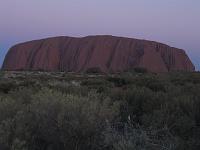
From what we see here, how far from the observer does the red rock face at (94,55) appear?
10121 cm

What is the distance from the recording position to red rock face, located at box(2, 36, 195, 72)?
332 feet

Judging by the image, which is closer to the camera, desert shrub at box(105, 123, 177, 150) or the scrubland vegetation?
the scrubland vegetation

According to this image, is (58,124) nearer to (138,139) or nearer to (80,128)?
(80,128)

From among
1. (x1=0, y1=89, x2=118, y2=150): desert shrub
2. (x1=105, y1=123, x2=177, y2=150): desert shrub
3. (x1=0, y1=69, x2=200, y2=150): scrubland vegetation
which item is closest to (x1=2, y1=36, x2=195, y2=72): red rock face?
(x1=0, y1=69, x2=200, y2=150): scrubland vegetation

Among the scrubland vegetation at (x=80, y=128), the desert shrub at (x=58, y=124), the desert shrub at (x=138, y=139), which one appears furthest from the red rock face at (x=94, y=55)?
the desert shrub at (x=58, y=124)

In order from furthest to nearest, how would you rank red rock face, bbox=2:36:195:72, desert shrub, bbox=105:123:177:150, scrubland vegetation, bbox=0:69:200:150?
1. red rock face, bbox=2:36:195:72
2. desert shrub, bbox=105:123:177:150
3. scrubland vegetation, bbox=0:69:200:150

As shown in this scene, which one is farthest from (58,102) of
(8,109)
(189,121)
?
(189,121)

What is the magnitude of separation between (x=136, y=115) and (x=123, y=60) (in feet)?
305

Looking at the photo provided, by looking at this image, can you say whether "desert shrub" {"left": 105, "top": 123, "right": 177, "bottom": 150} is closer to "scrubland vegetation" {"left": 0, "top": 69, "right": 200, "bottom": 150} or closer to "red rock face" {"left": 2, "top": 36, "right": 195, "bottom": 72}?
"scrubland vegetation" {"left": 0, "top": 69, "right": 200, "bottom": 150}

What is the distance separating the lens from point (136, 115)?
9.62 m

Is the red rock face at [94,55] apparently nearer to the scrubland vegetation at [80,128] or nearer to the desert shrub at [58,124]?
the scrubland vegetation at [80,128]

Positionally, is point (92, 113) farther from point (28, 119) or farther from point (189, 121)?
point (189, 121)

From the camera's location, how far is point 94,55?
105 meters

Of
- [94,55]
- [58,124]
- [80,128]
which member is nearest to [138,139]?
[80,128]
